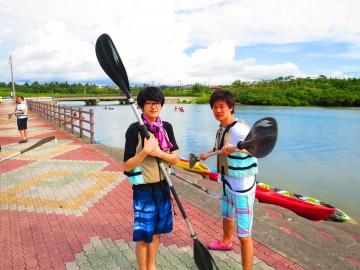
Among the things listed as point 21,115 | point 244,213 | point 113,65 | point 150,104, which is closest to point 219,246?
point 244,213

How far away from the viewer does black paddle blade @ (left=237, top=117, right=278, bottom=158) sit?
228 cm

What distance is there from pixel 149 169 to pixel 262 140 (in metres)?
0.92

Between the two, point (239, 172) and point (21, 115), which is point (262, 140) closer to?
point (239, 172)

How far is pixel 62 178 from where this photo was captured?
6.31 m

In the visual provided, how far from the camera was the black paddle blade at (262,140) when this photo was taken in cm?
228

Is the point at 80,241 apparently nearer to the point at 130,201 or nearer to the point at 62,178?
the point at 130,201

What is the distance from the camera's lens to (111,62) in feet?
8.11

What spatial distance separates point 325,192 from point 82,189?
979 cm

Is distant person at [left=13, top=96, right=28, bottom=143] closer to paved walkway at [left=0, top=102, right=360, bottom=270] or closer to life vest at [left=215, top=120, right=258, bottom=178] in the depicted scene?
paved walkway at [left=0, top=102, right=360, bottom=270]

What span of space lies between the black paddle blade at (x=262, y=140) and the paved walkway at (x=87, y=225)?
1453 mm

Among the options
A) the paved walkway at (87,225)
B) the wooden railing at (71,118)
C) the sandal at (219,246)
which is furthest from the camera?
the wooden railing at (71,118)

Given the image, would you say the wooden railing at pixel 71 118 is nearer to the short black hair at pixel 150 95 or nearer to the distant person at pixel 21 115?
the distant person at pixel 21 115

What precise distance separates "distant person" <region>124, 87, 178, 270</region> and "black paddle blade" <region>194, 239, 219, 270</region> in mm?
472

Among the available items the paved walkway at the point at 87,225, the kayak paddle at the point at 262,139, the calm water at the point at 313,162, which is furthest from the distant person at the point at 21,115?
the kayak paddle at the point at 262,139
